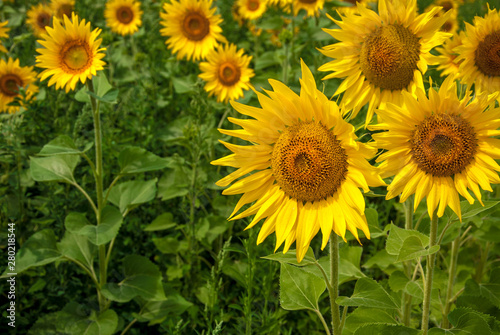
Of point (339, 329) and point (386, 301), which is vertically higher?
point (386, 301)

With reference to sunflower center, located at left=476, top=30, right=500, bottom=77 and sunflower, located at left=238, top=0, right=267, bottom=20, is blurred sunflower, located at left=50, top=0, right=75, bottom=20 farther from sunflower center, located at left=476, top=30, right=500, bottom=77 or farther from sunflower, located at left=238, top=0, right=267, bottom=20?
sunflower center, located at left=476, top=30, right=500, bottom=77

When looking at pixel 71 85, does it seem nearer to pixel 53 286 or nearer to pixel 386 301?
pixel 53 286

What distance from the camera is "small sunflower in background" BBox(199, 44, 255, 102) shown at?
4258mm

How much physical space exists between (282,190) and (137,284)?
1328mm

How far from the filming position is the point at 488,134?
165 cm

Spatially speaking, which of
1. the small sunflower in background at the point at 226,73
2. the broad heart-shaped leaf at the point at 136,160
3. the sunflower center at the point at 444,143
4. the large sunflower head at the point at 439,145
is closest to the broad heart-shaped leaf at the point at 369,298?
the large sunflower head at the point at 439,145

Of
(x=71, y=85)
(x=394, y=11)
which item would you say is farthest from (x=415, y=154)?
(x=71, y=85)

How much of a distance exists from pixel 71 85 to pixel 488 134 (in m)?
2.20

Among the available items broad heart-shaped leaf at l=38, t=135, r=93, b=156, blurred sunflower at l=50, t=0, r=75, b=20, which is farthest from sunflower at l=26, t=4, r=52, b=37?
broad heart-shaped leaf at l=38, t=135, r=93, b=156

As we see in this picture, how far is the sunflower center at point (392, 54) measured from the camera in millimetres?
2037

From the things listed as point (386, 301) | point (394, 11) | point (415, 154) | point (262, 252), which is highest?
point (394, 11)

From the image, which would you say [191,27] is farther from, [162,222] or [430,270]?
[430,270]

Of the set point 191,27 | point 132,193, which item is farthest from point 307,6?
point 132,193

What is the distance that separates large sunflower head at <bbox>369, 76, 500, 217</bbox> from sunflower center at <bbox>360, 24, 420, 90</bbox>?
0.39 m
